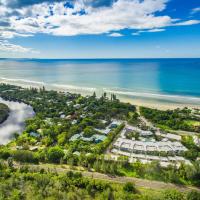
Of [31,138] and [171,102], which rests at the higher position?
[171,102]

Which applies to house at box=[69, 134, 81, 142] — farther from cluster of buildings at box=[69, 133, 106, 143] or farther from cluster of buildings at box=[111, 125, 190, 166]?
cluster of buildings at box=[111, 125, 190, 166]

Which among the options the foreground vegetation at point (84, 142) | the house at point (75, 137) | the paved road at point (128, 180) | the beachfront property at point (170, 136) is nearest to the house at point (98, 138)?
the foreground vegetation at point (84, 142)

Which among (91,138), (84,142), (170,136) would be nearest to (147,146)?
(170,136)

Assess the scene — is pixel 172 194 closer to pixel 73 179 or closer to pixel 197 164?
pixel 197 164

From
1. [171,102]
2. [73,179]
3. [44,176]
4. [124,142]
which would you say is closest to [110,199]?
[73,179]

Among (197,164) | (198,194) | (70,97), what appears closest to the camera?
(198,194)

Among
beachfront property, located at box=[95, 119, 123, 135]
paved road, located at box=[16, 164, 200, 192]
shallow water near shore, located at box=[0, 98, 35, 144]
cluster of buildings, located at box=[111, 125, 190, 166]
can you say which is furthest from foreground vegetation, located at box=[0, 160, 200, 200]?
shallow water near shore, located at box=[0, 98, 35, 144]
